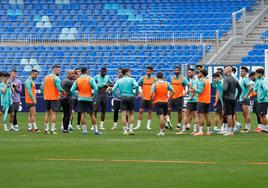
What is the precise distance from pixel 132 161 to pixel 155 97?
9473 mm

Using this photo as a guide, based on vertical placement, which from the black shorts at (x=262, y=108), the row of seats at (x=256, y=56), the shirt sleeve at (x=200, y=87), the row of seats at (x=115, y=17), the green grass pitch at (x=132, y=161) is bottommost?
the green grass pitch at (x=132, y=161)

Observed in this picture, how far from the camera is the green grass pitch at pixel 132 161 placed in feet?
56.4

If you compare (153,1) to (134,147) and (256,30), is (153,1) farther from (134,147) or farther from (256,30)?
(134,147)

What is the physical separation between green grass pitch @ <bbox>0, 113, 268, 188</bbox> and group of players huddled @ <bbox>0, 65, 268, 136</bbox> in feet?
3.97

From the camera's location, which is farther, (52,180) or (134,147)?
(134,147)

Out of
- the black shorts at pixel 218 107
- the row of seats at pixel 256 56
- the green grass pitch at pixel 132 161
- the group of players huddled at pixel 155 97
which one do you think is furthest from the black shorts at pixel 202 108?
the row of seats at pixel 256 56

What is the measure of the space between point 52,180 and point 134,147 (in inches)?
291

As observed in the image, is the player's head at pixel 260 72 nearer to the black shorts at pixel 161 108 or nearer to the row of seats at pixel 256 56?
the black shorts at pixel 161 108

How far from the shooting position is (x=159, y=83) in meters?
30.2

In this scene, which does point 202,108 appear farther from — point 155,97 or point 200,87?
point 155,97

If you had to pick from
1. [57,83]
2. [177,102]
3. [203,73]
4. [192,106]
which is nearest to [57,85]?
[57,83]

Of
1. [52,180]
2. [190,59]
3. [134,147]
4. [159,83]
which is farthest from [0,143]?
[190,59]

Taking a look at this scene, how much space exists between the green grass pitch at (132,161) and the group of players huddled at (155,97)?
3.97ft

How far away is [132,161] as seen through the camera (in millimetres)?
20734
